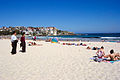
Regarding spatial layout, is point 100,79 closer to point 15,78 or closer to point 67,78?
point 67,78

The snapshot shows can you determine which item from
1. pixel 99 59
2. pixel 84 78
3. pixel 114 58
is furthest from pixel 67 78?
pixel 114 58

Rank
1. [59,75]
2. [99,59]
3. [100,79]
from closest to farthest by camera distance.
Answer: [100,79]
[59,75]
[99,59]

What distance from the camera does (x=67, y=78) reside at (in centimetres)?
436

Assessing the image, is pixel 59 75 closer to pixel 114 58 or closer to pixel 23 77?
pixel 23 77

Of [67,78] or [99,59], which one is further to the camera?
[99,59]

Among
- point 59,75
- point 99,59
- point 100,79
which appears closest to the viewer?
point 100,79

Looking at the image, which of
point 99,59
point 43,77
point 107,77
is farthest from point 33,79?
point 99,59

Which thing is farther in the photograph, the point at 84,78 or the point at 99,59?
the point at 99,59

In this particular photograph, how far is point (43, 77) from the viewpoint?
4.47 m

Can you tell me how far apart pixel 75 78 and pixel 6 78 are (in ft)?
7.48

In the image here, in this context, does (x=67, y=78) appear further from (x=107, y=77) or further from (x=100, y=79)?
(x=107, y=77)

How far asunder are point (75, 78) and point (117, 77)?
1420mm

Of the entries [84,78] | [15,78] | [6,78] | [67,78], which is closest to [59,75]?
[67,78]

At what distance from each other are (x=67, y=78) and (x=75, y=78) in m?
0.26
